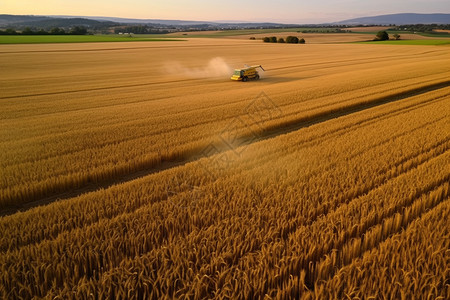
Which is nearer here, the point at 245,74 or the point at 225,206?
the point at 225,206

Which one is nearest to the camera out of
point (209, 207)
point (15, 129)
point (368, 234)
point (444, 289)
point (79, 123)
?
point (444, 289)

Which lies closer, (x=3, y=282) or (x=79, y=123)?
(x=3, y=282)

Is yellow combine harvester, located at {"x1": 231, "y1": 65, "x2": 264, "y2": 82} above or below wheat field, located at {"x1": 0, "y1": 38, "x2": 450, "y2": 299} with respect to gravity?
above

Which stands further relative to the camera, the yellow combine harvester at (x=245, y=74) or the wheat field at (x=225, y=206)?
the yellow combine harvester at (x=245, y=74)

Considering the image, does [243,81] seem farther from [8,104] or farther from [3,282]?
[3,282]

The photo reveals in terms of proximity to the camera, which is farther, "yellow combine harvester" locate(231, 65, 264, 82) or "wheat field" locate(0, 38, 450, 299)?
"yellow combine harvester" locate(231, 65, 264, 82)

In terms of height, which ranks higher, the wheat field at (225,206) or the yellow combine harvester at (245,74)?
the yellow combine harvester at (245,74)

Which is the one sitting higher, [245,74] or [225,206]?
[245,74]

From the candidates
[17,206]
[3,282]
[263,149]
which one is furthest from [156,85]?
[3,282]
